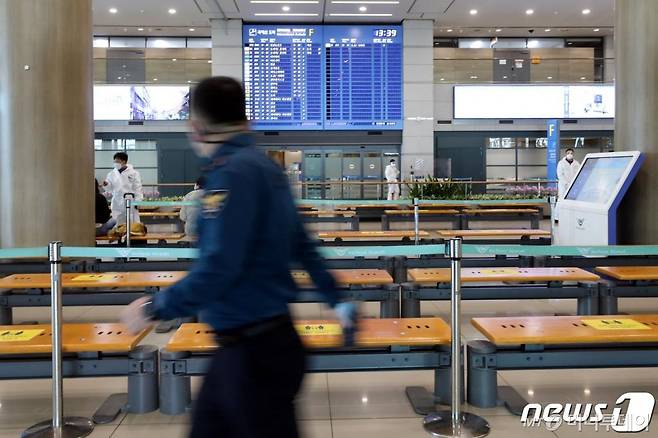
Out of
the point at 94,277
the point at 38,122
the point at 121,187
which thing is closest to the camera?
the point at 94,277

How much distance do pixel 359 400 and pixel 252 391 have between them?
2428 mm

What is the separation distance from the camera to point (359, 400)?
4.03 m

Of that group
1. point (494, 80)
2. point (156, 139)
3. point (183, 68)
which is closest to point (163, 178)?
point (156, 139)

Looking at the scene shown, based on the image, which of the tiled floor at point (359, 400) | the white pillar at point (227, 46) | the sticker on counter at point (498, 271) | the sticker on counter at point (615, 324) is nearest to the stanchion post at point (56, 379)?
the tiled floor at point (359, 400)

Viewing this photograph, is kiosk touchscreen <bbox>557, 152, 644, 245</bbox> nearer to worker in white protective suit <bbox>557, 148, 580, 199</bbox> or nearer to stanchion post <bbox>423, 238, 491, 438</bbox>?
stanchion post <bbox>423, 238, 491, 438</bbox>

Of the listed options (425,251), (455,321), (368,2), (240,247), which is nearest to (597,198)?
(425,251)

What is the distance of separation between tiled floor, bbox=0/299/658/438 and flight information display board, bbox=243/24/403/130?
1375 cm

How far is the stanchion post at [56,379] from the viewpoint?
11.3ft

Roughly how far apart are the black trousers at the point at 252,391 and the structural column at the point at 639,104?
6.49 m

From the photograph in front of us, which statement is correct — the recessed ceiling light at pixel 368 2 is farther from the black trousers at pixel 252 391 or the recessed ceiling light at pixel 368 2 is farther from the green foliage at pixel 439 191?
the black trousers at pixel 252 391

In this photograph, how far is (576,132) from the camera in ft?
62.4

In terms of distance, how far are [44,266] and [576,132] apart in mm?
16450

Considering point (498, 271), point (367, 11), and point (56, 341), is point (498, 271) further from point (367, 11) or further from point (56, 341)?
point (367, 11)

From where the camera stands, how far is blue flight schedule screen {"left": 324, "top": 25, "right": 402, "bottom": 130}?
1769cm
